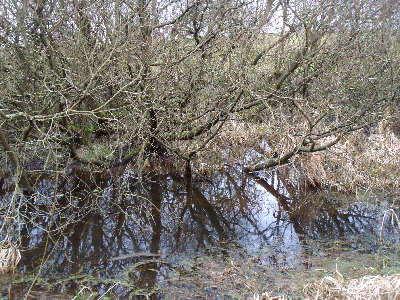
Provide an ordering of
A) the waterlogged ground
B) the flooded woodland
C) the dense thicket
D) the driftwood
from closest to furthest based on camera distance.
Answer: the waterlogged ground → the driftwood → the flooded woodland → the dense thicket

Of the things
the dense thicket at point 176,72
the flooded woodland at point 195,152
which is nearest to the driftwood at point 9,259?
the flooded woodland at point 195,152

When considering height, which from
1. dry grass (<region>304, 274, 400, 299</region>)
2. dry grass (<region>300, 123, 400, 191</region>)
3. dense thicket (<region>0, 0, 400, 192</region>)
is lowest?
dry grass (<region>304, 274, 400, 299</region>)

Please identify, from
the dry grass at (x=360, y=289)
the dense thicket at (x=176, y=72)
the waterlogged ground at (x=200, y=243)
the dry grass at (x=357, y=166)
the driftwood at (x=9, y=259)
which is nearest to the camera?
the dry grass at (x=360, y=289)

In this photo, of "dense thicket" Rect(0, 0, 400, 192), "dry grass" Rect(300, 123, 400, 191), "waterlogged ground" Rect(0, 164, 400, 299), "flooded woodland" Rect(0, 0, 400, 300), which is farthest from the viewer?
"dry grass" Rect(300, 123, 400, 191)

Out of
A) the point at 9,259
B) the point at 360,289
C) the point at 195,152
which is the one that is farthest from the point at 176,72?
the point at 360,289

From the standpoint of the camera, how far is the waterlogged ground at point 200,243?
4.43 metres

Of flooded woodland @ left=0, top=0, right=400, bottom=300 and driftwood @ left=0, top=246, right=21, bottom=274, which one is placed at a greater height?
flooded woodland @ left=0, top=0, right=400, bottom=300

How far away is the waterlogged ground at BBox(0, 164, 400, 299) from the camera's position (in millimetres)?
4434

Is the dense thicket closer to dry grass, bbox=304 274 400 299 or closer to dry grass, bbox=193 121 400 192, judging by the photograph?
dry grass, bbox=193 121 400 192

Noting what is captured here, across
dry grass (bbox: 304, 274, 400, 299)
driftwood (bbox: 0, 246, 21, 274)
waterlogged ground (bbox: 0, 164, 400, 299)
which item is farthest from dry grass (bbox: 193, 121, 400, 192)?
driftwood (bbox: 0, 246, 21, 274)

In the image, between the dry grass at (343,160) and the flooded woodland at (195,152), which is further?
the dry grass at (343,160)

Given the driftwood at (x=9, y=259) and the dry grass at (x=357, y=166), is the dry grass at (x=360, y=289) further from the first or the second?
the dry grass at (x=357, y=166)

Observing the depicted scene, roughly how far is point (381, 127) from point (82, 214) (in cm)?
687

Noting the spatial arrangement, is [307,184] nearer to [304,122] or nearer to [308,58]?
[304,122]
